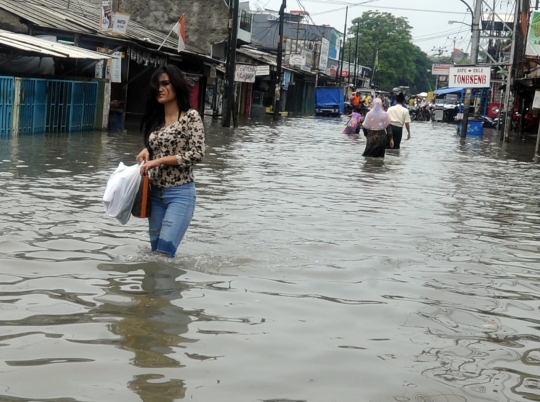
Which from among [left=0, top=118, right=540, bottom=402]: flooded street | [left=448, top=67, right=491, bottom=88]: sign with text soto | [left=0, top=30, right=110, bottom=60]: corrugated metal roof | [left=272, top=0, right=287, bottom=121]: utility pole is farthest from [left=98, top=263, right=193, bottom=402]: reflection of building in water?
[left=272, top=0, right=287, bottom=121]: utility pole

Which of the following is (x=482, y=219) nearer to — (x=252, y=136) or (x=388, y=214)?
(x=388, y=214)

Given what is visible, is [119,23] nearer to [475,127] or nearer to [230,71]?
[230,71]

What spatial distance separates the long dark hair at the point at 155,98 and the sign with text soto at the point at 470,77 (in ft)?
84.6

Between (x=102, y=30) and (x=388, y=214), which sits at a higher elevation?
(x=102, y=30)

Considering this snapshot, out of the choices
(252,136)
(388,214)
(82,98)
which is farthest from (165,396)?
(252,136)

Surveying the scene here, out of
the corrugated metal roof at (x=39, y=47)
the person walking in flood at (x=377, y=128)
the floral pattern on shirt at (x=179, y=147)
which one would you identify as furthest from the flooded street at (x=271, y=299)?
the person walking in flood at (x=377, y=128)

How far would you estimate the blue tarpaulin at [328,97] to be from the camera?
56.5m

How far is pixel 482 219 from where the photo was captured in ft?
35.6

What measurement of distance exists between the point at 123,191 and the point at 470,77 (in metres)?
26.3

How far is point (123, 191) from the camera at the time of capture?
6.59 m

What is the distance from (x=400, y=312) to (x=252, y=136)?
69.3 feet

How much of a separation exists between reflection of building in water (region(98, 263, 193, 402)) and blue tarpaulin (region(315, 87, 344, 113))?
5026cm

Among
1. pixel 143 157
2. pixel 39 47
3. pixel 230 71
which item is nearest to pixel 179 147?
pixel 143 157

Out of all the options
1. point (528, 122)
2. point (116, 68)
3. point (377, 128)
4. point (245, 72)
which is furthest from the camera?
point (528, 122)
